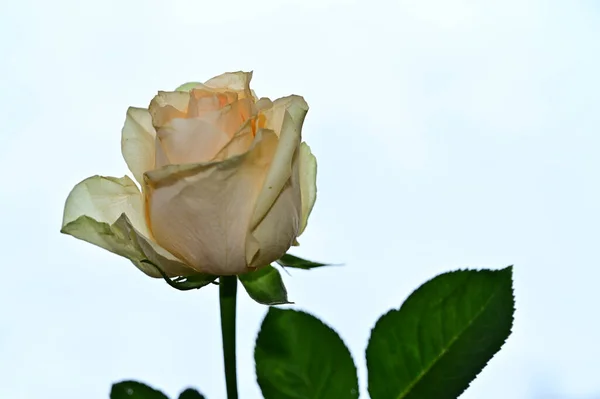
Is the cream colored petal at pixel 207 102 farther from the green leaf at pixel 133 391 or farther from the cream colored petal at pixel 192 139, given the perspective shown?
the green leaf at pixel 133 391

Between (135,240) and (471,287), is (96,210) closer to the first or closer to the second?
(135,240)

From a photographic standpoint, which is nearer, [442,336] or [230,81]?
[442,336]

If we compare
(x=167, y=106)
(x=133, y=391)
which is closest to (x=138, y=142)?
(x=167, y=106)

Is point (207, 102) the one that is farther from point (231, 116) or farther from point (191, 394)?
point (191, 394)

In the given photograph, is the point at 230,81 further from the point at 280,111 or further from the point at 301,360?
the point at 301,360

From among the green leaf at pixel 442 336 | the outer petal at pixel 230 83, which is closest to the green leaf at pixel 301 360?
the green leaf at pixel 442 336

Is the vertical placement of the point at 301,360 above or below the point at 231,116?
below
